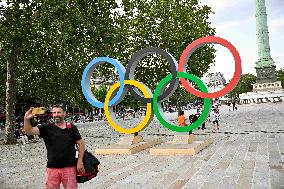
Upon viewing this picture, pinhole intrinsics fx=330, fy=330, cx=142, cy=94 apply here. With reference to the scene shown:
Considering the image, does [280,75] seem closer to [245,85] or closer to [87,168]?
[245,85]

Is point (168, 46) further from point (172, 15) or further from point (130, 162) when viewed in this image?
point (130, 162)

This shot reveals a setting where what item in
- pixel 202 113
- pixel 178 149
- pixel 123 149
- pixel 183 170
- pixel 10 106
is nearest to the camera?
pixel 183 170

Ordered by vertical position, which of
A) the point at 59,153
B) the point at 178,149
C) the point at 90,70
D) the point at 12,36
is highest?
the point at 12,36

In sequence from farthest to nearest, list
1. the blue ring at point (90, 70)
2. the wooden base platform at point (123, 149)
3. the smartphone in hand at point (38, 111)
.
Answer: the blue ring at point (90, 70), the wooden base platform at point (123, 149), the smartphone in hand at point (38, 111)

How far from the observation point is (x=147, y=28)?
116ft

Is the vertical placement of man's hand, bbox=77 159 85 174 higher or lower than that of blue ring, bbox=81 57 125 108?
lower

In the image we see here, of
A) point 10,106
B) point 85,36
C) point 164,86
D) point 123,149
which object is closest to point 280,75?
point 85,36

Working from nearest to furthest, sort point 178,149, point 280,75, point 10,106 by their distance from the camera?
1. point 178,149
2. point 10,106
3. point 280,75

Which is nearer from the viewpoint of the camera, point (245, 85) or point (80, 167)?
point (80, 167)

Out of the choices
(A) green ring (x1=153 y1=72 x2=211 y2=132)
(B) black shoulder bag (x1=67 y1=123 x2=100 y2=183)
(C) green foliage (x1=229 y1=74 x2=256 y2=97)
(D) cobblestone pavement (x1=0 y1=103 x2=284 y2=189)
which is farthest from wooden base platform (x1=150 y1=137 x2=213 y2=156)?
(C) green foliage (x1=229 y1=74 x2=256 y2=97)

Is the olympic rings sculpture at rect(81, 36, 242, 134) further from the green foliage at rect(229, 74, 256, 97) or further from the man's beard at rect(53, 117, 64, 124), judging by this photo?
the green foliage at rect(229, 74, 256, 97)

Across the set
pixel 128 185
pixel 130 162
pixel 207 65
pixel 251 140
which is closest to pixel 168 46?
pixel 207 65

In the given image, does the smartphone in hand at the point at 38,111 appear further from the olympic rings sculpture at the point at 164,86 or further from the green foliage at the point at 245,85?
the green foliage at the point at 245,85

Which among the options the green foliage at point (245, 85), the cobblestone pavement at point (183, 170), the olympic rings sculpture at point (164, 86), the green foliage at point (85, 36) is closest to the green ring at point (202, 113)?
the olympic rings sculpture at point (164, 86)
